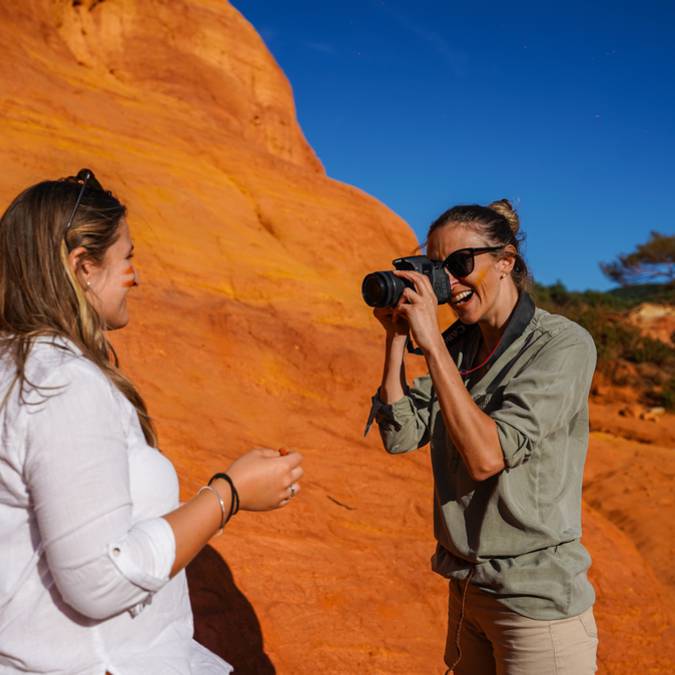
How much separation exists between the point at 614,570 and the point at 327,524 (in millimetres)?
2422

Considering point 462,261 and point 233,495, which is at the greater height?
point 462,261

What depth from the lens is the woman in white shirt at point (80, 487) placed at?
1205 mm

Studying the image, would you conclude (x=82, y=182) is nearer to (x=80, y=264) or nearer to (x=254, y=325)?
(x=80, y=264)

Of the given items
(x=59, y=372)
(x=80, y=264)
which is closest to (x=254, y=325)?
(x=80, y=264)

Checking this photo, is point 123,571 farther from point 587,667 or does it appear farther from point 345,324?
point 345,324

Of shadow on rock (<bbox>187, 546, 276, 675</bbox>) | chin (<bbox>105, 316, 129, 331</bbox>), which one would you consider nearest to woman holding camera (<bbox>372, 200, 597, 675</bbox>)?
chin (<bbox>105, 316, 129, 331</bbox>)

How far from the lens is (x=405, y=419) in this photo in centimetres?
238

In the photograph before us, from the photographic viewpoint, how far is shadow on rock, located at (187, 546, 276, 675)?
3.46 metres

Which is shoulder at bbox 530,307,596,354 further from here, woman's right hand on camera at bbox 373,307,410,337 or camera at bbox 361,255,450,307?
woman's right hand on camera at bbox 373,307,410,337

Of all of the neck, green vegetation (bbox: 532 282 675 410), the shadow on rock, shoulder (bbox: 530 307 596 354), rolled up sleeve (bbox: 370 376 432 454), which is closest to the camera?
shoulder (bbox: 530 307 596 354)

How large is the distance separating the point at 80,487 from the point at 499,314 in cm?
146

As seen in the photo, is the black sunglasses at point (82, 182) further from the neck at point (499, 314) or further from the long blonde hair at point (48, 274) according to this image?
the neck at point (499, 314)

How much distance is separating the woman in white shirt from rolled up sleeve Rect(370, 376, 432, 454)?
84 cm

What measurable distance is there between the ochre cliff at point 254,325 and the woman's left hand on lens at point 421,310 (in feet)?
7.57
